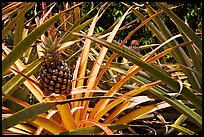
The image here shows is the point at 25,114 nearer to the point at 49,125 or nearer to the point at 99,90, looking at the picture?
the point at 49,125

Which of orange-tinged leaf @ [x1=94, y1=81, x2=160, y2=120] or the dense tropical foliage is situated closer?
the dense tropical foliage

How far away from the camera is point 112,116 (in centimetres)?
137

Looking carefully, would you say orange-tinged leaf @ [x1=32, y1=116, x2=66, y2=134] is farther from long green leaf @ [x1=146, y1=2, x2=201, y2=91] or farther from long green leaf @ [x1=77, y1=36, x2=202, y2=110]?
long green leaf @ [x1=146, y1=2, x2=201, y2=91]

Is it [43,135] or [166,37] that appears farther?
[166,37]

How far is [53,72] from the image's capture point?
3.77ft

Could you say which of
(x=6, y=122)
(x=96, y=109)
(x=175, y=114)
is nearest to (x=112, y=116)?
(x=96, y=109)

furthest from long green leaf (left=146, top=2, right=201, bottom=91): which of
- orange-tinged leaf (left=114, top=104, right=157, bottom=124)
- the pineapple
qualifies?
the pineapple

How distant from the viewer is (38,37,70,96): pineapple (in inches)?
45.3

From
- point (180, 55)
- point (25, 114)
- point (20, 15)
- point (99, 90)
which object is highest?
point (20, 15)

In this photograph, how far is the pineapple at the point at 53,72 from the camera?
1149 mm

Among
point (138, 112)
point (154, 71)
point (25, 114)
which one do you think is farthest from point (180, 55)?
point (25, 114)

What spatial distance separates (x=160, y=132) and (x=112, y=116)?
0.20 m

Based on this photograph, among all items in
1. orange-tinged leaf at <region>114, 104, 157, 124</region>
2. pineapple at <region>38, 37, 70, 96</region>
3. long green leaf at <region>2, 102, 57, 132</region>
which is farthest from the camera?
orange-tinged leaf at <region>114, 104, 157, 124</region>

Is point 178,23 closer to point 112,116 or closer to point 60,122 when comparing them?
point 112,116
